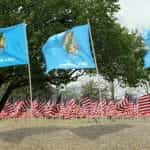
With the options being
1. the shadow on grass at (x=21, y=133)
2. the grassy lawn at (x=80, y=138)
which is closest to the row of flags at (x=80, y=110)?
the shadow on grass at (x=21, y=133)

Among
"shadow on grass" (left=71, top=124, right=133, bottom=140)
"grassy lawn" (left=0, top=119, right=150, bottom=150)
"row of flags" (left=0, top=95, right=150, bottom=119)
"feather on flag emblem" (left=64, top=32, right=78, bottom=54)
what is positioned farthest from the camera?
"row of flags" (left=0, top=95, right=150, bottom=119)

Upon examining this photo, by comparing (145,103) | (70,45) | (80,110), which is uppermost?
(70,45)

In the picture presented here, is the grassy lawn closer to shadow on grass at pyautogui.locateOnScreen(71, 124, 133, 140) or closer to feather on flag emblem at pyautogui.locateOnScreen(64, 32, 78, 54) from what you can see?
shadow on grass at pyautogui.locateOnScreen(71, 124, 133, 140)

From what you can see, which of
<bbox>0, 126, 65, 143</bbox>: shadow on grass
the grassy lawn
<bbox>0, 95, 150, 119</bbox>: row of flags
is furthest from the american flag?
<bbox>0, 126, 65, 143</bbox>: shadow on grass

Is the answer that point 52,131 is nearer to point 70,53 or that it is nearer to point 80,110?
point 70,53

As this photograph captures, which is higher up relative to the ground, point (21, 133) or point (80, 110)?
point (80, 110)

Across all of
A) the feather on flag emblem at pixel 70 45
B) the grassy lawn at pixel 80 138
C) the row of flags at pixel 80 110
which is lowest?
the grassy lawn at pixel 80 138

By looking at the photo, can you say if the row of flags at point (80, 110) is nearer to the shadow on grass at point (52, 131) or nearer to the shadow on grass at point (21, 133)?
the shadow on grass at point (52, 131)

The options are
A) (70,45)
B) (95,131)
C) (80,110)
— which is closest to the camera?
(95,131)

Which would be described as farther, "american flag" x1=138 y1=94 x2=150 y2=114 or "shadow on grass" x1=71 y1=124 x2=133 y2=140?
"american flag" x1=138 y1=94 x2=150 y2=114

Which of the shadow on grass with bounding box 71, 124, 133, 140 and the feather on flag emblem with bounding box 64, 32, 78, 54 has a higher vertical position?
the feather on flag emblem with bounding box 64, 32, 78, 54

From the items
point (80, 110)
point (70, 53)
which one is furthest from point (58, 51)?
point (80, 110)

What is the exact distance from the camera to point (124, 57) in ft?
140

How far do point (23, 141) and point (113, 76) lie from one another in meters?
29.1
